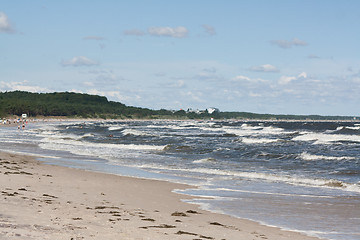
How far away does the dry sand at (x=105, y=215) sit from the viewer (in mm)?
8898

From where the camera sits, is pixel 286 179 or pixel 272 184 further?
pixel 286 179

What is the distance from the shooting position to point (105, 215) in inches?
434

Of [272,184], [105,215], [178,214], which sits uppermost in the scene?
[105,215]

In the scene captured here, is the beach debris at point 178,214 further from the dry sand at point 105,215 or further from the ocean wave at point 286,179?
the ocean wave at point 286,179

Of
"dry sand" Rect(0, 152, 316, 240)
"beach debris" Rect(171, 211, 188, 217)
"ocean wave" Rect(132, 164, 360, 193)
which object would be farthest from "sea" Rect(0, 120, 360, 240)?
"beach debris" Rect(171, 211, 188, 217)

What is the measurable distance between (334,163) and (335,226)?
17.3 m

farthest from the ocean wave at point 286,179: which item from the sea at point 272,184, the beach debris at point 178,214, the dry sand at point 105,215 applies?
the beach debris at point 178,214

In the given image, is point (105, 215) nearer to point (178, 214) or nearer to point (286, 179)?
point (178, 214)

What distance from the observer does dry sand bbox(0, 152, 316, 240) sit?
890 centimetres

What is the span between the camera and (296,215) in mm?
12633

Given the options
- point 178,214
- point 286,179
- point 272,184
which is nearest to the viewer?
point 178,214

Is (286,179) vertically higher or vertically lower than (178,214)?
lower

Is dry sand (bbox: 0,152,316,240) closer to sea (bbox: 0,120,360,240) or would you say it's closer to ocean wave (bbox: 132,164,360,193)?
sea (bbox: 0,120,360,240)

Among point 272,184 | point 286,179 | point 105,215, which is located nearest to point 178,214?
point 105,215
